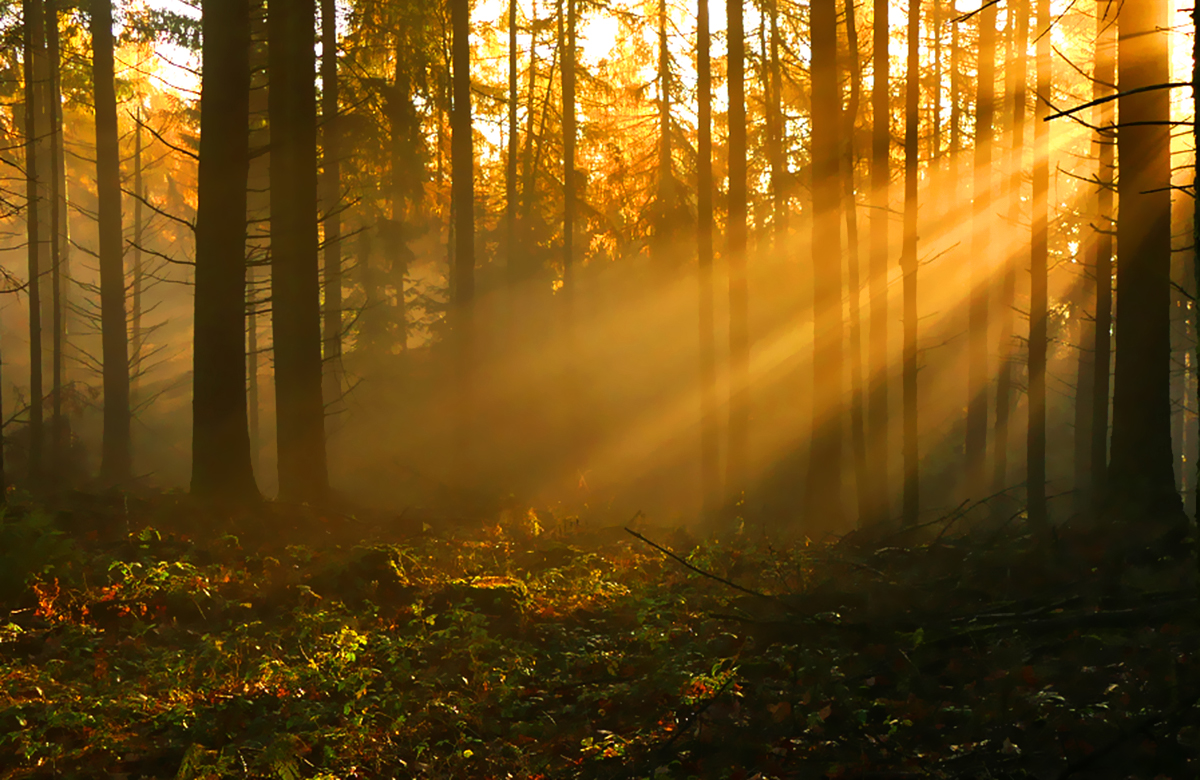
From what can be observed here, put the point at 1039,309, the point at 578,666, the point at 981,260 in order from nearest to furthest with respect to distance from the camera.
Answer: the point at 578,666, the point at 1039,309, the point at 981,260

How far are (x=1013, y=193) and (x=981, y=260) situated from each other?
65.1 inches

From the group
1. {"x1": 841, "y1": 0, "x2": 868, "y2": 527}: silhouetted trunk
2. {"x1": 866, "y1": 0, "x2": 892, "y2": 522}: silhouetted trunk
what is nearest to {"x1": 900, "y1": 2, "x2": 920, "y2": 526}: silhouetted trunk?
{"x1": 866, "y1": 0, "x2": 892, "y2": 522}: silhouetted trunk

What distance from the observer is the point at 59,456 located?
54.9 feet

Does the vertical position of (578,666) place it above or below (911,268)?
below

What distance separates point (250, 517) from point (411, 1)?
1356 centimetres

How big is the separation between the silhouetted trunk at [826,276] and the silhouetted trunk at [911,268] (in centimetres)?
103

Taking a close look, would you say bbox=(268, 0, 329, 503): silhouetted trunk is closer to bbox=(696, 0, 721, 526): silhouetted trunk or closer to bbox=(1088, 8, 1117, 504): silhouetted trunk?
bbox=(696, 0, 721, 526): silhouetted trunk

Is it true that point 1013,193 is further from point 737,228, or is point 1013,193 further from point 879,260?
point 737,228

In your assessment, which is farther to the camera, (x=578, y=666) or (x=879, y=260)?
(x=879, y=260)

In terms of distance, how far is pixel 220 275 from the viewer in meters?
9.57

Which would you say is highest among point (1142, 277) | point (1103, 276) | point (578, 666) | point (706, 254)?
point (706, 254)

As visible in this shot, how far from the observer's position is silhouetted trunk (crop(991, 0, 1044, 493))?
14.3m

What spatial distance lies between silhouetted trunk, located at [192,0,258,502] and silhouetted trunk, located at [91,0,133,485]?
825 cm

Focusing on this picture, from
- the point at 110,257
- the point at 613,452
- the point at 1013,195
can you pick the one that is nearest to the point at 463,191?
the point at 110,257
